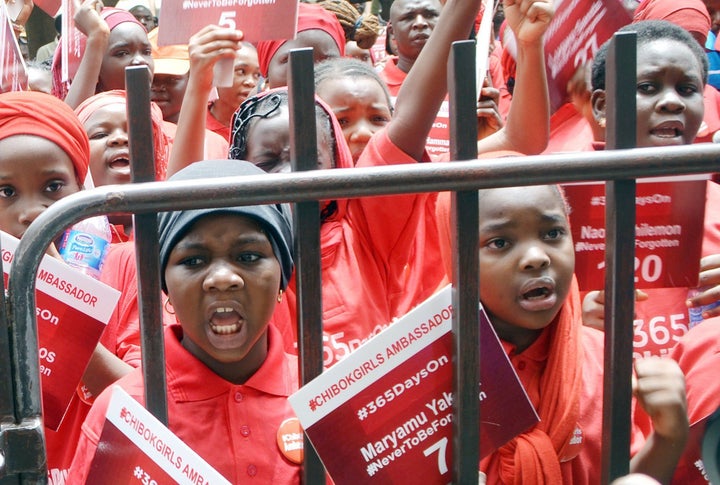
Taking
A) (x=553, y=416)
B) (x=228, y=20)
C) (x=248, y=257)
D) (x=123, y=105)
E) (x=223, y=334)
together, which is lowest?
(x=553, y=416)

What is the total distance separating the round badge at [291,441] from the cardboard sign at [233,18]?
118 cm

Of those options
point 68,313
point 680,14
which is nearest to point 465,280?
point 68,313

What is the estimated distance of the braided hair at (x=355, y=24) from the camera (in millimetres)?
6184

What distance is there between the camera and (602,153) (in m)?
1.42

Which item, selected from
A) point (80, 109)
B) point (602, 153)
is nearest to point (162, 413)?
point (602, 153)

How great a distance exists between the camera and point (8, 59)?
11.1 feet

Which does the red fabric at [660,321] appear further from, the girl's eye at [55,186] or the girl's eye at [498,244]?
the girl's eye at [55,186]

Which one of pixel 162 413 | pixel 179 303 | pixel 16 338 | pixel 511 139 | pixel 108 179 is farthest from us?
pixel 108 179

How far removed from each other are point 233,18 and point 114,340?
36.1 inches

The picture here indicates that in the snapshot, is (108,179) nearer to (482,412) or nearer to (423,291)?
(423,291)

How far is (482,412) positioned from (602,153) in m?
0.45

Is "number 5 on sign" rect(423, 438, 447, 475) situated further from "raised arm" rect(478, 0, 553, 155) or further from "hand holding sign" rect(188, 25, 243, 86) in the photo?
"hand holding sign" rect(188, 25, 243, 86)

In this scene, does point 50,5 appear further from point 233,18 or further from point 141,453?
point 141,453

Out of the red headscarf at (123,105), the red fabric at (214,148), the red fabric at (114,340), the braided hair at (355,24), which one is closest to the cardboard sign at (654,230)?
the red fabric at (114,340)
